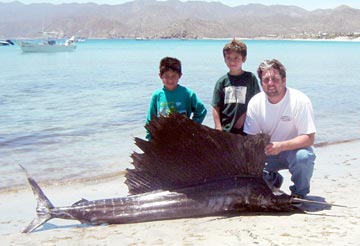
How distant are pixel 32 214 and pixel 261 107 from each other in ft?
7.48

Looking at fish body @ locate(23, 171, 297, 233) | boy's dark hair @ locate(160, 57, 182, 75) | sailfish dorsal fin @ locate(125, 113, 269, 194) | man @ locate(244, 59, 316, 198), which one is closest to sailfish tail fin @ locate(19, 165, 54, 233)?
fish body @ locate(23, 171, 297, 233)

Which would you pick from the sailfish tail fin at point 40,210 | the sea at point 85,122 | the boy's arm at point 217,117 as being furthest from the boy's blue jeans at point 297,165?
the sea at point 85,122

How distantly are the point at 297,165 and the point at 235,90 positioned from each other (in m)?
0.99

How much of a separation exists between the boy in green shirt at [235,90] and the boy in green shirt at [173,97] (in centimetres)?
→ 23

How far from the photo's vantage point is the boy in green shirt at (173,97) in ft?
15.7

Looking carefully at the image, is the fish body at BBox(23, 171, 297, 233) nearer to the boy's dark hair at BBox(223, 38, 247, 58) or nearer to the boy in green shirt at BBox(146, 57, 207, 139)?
the boy in green shirt at BBox(146, 57, 207, 139)

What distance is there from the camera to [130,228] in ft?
12.5

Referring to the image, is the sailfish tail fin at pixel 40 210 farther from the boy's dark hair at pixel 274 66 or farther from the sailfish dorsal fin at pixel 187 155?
the boy's dark hair at pixel 274 66

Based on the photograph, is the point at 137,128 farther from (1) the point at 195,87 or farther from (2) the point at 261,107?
(1) the point at 195,87

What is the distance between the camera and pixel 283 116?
414cm

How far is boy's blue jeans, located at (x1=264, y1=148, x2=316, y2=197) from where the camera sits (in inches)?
161

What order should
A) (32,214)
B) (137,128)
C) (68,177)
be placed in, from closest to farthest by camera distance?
(32,214)
(68,177)
(137,128)

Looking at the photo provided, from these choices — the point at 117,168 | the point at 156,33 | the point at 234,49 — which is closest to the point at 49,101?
the point at 117,168

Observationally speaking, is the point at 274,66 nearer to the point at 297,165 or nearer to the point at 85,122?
the point at 297,165
